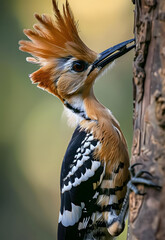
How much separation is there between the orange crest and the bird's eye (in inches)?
1.6

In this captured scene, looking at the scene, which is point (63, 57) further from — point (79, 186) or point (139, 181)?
point (139, 181)

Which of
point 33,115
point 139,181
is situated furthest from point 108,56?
point 33,115

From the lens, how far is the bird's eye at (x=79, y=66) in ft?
10.4

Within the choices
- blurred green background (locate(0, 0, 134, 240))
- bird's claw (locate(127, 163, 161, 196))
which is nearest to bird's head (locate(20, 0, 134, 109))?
bird's claw (locate(127, 163, 161, 196))

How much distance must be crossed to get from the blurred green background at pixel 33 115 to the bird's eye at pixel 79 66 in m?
3.00

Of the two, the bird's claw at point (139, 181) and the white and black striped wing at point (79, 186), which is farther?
the white and black striped wing at point (79, 186)

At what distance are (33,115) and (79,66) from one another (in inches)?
154

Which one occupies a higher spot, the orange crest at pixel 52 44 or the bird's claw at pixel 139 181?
the orange crest at pixel 52 44

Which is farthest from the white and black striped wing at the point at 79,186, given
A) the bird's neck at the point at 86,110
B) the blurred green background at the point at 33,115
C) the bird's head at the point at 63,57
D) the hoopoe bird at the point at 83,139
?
the blurred green background at the point at 33,115

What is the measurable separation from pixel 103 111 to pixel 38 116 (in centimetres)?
389

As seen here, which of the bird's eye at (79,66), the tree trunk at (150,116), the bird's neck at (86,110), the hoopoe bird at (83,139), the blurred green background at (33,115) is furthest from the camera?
the blurred green background at (33,115)

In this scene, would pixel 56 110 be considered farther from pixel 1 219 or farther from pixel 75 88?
pixel 75 88

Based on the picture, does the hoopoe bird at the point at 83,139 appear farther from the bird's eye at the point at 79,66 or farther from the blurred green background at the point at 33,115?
the blurred green background at the point at 33,115

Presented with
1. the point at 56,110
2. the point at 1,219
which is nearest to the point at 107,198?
the point at 56,110
